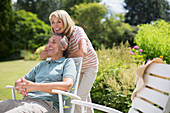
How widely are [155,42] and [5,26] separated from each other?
40.3ft

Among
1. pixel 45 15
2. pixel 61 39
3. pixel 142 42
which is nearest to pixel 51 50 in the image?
pixel 61 39

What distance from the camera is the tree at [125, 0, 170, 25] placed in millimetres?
24503

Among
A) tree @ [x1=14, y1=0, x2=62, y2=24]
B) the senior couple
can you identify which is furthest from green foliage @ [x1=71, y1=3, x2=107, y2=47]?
the senior couple

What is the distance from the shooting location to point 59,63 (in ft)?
6.72

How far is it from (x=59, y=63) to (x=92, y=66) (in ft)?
1.63

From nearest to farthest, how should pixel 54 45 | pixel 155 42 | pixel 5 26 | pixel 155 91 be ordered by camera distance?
pixel 155 91 → pixel 54 45 → pixel 155 42 → pixel 5 26

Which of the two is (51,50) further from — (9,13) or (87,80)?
(9,13)

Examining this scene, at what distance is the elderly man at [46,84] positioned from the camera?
5.79 ft

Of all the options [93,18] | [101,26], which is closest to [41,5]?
[93,18]

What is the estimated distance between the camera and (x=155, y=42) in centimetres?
541

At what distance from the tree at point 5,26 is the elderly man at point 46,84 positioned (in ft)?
43.4

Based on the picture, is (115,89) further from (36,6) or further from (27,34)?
(36,6)

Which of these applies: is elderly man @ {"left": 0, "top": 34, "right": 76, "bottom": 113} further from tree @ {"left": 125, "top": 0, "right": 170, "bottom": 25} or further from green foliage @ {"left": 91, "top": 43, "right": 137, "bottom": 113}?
tree @ {"left": 125, "top": 0, "right": 170, "bottom": 25}

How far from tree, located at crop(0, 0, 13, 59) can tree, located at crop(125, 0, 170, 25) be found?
15.2m
